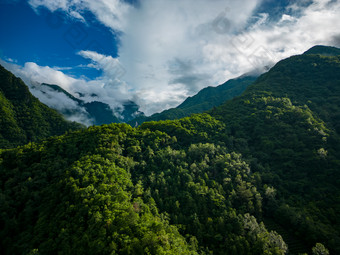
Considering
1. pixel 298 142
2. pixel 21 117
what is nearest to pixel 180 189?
pixel 298 142

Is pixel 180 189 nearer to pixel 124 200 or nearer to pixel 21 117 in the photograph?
pixel 124 200

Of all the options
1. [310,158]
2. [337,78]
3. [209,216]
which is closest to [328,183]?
[310,158]

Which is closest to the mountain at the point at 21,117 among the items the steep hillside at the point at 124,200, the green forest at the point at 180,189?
the green forest at the point at 180,189

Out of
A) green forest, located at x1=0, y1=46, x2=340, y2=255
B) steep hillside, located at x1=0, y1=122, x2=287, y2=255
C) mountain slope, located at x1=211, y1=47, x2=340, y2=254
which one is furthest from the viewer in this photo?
mountain slope, located at x1=211, y1=47, x2=340, y2=254

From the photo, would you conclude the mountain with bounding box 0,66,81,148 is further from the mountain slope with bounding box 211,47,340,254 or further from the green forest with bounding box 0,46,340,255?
the mountain slope with bounding box 211,47,340,254

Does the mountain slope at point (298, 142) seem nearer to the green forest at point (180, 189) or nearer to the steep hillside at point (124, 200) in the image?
the green forest at point (180, 189)

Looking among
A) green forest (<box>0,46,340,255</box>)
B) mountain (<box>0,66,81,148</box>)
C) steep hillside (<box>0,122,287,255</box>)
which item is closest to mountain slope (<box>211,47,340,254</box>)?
green forest (<box>0,46,340,255</box>)
